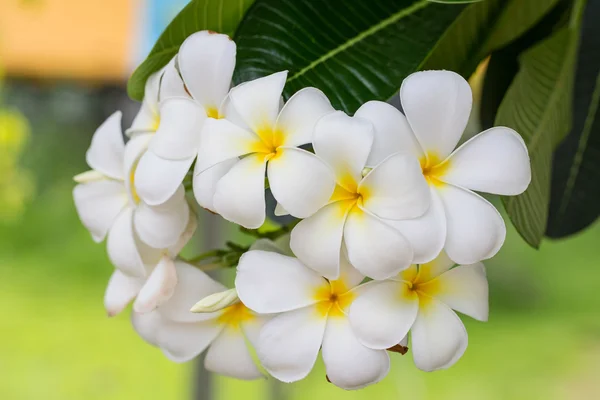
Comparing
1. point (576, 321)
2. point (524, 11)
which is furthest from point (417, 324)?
point (576, 321)

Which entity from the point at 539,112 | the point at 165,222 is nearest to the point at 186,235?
the point at 165,222

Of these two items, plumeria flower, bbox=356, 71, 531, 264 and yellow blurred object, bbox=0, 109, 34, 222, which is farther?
yellow blurred object, bbox=0, 109, 34, 222

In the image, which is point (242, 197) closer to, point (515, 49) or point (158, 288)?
point (158, 288)

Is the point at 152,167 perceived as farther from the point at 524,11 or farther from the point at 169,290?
the point at 524,11

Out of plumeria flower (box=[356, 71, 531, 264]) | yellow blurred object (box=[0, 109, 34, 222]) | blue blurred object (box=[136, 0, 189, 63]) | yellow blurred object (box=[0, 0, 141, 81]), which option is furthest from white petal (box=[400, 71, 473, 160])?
yellow blurred object (box=[0, 0, 141, 81])

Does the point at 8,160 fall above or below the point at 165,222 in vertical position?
below

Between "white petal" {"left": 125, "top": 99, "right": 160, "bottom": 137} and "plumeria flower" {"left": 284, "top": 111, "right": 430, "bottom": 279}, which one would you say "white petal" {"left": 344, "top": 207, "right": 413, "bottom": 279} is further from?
"white petal" {"left": 125, "top": 99, "right": 160, "bottom": 137}
